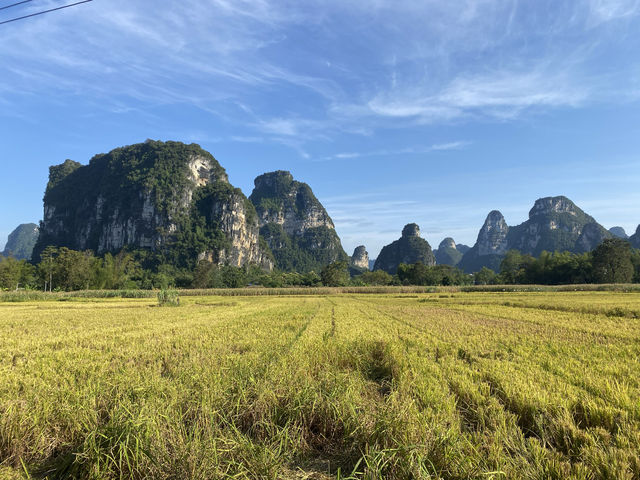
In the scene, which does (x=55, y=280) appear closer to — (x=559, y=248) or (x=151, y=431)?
(x=151, y=431)

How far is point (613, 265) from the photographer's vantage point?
67000 mm

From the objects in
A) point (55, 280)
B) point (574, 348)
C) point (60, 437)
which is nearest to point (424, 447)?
point (60, 437)

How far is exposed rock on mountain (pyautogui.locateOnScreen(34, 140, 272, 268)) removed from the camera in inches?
5025

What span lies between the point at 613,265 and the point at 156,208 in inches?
5533

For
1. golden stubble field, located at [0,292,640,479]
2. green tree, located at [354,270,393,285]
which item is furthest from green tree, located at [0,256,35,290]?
green tree, located at [354,270,393,285]

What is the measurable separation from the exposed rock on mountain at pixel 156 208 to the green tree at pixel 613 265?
116013 mm

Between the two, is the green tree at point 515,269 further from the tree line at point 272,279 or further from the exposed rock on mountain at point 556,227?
the exposed rock on mountain at point 556,227

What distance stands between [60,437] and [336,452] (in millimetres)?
2710

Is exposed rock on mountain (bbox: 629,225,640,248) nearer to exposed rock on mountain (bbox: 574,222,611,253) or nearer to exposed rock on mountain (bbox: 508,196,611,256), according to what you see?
exposed rock on mountain (bbox: 574,222,611,253)

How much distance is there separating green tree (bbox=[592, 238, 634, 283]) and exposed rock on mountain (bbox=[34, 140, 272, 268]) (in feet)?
381

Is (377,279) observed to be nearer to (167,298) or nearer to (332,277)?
(332,277)

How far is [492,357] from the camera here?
22.8ft

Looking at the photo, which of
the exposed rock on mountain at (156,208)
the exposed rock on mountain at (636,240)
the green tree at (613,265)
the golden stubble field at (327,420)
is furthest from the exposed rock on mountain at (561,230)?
the golden stubble field at (327,420)

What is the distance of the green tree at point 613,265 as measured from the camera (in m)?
66.6
